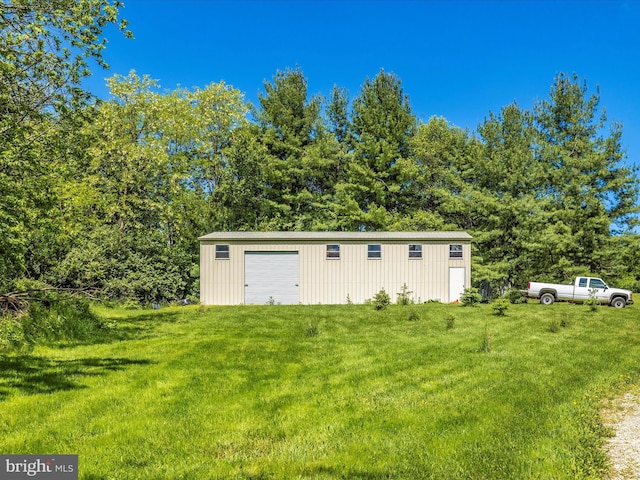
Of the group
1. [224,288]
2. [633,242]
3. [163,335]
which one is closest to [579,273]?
[633,242]

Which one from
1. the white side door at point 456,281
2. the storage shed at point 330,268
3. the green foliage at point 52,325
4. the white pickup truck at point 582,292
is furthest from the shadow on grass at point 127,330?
the white pickup truck at point 582,292

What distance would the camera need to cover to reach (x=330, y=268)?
68.9ft

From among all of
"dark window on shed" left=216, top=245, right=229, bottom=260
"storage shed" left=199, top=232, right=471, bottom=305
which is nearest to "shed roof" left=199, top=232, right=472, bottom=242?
"storage shed" left=199, top=232, right=471, bottom=305

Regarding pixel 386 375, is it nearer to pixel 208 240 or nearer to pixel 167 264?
pixel 208 240

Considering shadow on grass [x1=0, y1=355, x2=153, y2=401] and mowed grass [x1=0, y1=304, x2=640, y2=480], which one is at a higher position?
shadow on grass [x1=0, y1=355, x2=153, y2=401]

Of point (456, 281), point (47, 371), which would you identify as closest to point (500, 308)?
point (456, 281)

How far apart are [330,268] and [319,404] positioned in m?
14.9

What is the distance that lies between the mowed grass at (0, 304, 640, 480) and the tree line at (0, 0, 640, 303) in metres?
13.4

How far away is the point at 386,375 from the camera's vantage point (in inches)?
303

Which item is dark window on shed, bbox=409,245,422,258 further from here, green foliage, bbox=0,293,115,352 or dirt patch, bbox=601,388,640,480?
dirt patch, bbox=601,388,640,480

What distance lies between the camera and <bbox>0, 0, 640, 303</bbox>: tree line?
2372 centimetres

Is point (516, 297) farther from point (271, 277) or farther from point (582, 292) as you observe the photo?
point (271, 277)

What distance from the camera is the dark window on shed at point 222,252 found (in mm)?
20812

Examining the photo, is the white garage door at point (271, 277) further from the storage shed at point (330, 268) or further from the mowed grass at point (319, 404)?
the mowed grass at point (319, 404)
